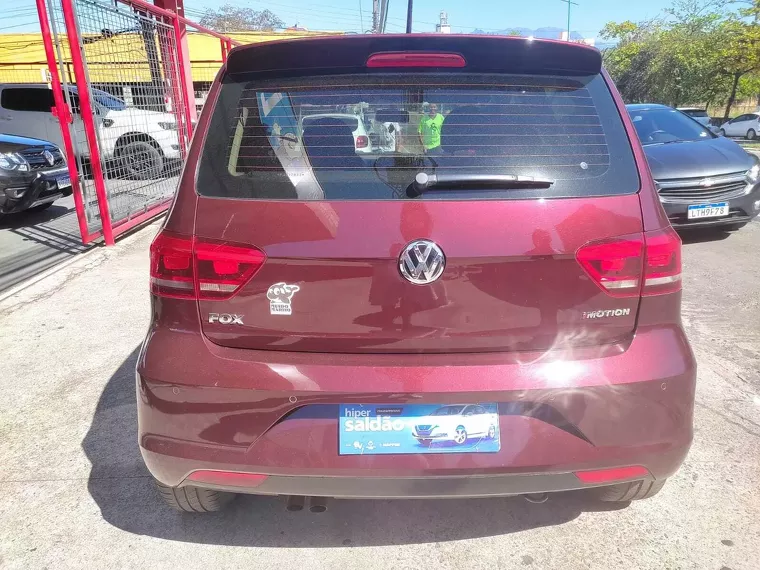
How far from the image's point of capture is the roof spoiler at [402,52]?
197cm

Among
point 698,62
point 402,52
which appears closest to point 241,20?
point 698,62

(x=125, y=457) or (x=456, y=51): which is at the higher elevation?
(x=456, y=51)

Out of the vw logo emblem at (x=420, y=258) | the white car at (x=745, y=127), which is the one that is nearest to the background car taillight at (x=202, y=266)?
the vw logo emblem at (x=420, y=258)

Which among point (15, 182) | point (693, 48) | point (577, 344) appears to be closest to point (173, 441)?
point (577, 344)

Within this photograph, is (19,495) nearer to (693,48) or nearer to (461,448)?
(461,448)

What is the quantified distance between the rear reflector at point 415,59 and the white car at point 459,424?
3.66 feet

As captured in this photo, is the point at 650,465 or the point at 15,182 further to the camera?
the point at 15,182

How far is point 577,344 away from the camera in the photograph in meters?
1.84

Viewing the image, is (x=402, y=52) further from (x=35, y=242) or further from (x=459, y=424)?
(x=35, y=242)

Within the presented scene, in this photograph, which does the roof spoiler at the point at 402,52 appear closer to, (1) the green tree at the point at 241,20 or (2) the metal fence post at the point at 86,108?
(2) the metal fence post at the point at 86,108

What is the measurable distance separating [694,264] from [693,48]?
116 ft

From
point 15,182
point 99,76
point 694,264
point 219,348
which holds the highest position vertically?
point 99,76

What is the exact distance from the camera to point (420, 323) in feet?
5.94

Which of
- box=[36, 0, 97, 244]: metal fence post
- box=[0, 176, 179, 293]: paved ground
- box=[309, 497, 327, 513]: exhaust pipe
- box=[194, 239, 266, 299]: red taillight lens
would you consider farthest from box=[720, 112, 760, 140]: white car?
box=[194, 239, 266, 299]: red taillight lens
